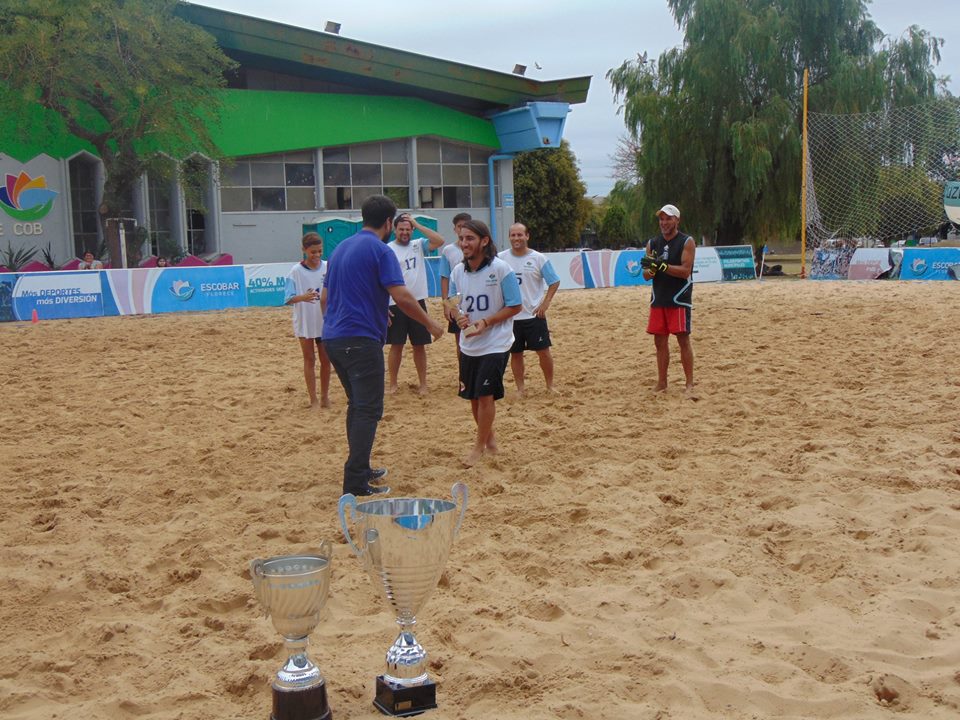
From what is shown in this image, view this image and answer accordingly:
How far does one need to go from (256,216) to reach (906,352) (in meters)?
28.2

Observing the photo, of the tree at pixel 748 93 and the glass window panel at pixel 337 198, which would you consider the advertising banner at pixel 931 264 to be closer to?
the tree at pixel 748 93

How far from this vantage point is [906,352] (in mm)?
9734

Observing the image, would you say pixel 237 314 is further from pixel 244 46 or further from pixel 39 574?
pixel 244 46

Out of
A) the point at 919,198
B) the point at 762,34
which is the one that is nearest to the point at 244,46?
the point at 762,34

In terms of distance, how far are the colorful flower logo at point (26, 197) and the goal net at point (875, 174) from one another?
901 inches

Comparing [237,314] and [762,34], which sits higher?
[762,34]

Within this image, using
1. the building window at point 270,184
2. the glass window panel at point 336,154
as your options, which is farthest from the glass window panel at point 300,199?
the glass window panel at point 336,154

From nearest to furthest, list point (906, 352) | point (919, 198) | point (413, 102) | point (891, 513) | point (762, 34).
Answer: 1. point (891, 513)
2. point (906, 352)
3. point (919, 198)
4. point (762, 34)
5. point (413, 102)

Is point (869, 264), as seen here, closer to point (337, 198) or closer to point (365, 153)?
point (337, 198)

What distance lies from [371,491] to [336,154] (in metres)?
32.1

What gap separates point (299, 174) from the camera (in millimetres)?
35406

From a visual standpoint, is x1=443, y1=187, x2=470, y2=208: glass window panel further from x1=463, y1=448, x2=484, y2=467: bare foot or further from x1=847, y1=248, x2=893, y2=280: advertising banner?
x1=463, y1=448, x2=484, y2=467: bare foot

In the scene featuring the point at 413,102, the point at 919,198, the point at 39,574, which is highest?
the point at 413,102

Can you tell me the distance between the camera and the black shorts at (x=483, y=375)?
20.0ft
